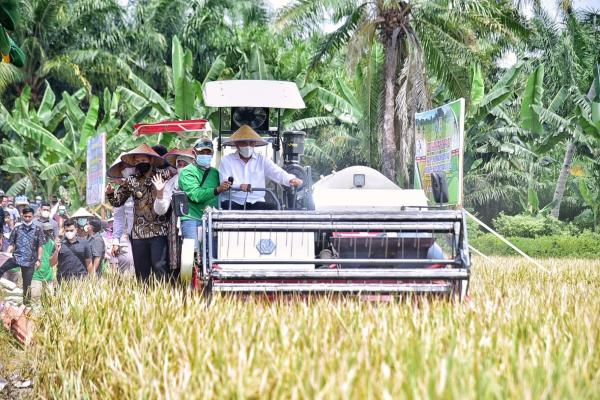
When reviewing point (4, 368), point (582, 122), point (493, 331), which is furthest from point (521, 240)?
point (493, 331)

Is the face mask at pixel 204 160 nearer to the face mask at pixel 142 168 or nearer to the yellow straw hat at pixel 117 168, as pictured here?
the face mask at pixel 142 168

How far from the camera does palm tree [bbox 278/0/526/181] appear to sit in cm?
2531

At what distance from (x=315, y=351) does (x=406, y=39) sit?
21523mm

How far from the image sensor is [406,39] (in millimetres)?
26562

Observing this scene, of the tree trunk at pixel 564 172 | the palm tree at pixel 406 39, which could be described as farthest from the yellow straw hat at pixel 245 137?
the tree trunk at pixel 564 172

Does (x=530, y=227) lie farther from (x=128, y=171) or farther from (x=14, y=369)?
(x=14, y=369)

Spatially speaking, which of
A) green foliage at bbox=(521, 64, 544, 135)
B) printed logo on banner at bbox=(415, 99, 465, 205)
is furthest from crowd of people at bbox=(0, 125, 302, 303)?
green foliage at bbox=(521, 64, 544, 135)

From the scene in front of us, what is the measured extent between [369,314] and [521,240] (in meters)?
25.9

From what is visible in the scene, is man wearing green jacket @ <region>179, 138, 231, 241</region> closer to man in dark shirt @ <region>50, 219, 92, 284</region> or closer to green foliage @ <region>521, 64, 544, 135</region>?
man in dark shirt @ <region>50, 219, 92, 284</region>

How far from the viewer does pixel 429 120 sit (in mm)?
16500

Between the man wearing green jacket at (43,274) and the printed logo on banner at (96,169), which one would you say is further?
the printed logo on banner at (96,169)

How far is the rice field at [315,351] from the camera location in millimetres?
4887

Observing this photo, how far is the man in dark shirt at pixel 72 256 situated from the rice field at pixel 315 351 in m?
6.09

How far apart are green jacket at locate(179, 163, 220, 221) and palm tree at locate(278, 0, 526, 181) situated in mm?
14470
